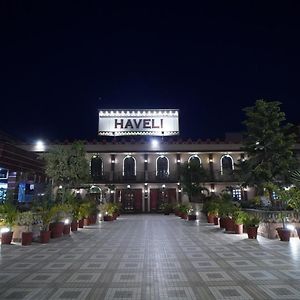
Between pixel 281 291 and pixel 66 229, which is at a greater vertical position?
pixel 66 229

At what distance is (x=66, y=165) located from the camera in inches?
676

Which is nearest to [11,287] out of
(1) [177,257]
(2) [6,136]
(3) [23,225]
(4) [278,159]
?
(1) [177,257]

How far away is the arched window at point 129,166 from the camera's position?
33594 mm

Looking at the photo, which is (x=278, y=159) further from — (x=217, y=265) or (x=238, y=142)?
(x=238, y=142)

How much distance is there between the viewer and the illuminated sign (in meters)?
33.4

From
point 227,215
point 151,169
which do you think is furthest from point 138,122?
point 227,215

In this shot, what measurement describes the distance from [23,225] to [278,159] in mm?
13611

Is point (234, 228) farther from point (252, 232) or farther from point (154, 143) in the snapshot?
point (154, 143)

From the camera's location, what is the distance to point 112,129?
110ft

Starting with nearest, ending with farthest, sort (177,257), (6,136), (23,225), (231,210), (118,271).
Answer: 1. (118,271)
2. (177,257)
3. (23,225)
4. (231,210)
5. (6,136)

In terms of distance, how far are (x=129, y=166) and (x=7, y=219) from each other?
2335 centimetres

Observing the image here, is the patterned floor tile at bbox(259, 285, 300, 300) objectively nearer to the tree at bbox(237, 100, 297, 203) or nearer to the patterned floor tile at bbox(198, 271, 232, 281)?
the patterned floor tile at bbox(198, 271, 232, 281)

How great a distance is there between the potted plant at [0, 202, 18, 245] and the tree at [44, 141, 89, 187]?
6317 millimetres

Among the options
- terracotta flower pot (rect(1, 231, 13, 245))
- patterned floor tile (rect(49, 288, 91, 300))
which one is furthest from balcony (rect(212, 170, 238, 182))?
patterned floor tile (rect(49, 288, 91, 300))
